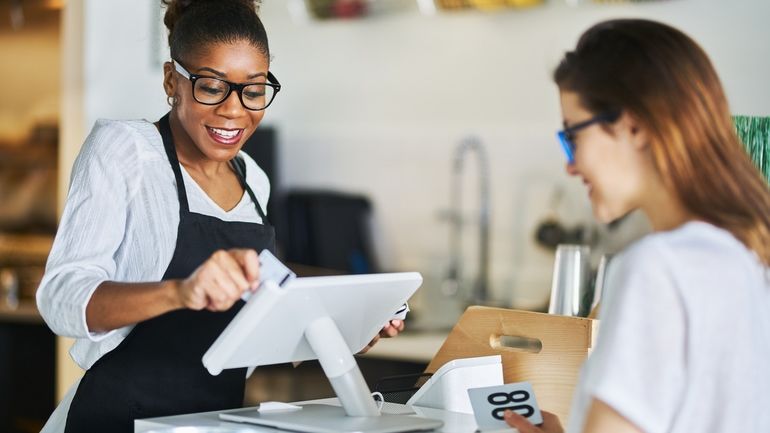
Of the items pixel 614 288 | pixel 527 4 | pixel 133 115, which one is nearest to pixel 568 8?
pixel 527 4

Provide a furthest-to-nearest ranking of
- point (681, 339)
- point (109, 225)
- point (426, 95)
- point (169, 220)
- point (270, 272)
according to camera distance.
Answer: point (426, 95), point (169, 220), point (109, 225), point (270, 272), point (681, 339)

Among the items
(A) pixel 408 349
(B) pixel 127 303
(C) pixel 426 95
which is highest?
(B) pixel 127 303

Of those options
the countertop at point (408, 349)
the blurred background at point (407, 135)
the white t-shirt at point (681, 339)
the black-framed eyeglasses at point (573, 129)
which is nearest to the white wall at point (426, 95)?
the blurred background at point (407, 135)

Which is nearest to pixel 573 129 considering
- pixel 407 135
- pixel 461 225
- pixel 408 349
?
pixel 408 349

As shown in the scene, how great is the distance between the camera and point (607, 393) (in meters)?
1.20

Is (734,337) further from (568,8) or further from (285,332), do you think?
(568,8)

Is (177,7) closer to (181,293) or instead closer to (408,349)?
(181,293)

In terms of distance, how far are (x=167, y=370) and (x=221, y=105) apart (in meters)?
0.47

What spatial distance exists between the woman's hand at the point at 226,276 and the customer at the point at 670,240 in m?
0.45

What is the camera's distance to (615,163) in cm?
129

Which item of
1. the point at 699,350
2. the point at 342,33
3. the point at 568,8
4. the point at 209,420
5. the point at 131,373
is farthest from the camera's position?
the point at 342,33

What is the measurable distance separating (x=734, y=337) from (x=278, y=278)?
0.61 meters

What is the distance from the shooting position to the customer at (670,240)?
1.20m

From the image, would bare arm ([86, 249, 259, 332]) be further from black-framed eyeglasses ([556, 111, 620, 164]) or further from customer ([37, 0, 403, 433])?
black-framed eyeglasses ([556, 111, 620, 164])
